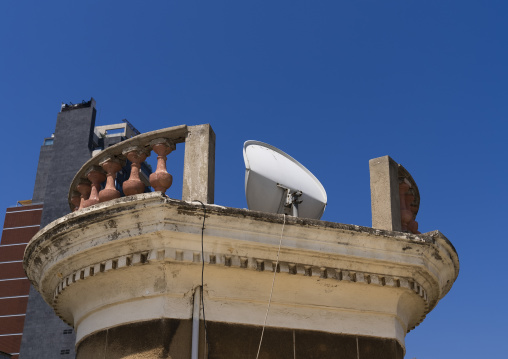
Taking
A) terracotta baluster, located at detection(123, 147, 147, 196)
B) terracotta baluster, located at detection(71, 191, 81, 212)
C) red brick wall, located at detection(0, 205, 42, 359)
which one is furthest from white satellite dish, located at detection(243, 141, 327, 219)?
red brick wall, located at detection(0, 205, 42, 359)

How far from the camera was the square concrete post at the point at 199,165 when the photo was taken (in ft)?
22.5

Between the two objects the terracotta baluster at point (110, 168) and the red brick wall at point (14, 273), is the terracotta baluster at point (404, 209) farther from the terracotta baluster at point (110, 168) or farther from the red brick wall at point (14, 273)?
the red brick wall at point (14, 273)

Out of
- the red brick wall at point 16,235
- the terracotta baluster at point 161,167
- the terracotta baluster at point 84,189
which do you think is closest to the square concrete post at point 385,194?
the terracotta baluster at point 161,167

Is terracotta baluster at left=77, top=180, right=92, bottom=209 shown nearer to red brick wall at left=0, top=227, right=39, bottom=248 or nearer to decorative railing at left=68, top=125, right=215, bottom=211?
decorative railing at left=68, top=125, right=215, bottom=211

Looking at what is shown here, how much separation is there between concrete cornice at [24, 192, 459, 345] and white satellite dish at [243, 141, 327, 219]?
88 centimetres

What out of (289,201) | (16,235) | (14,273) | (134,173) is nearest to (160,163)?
(134,173)

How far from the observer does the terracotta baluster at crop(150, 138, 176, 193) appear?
689 cm

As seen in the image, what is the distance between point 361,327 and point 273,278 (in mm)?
1051

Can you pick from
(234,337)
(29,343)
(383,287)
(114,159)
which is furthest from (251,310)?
(29,343)

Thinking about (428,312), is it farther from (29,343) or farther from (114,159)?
(29,343)

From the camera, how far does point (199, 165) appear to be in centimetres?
696

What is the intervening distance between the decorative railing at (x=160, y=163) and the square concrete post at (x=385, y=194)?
1917 mm

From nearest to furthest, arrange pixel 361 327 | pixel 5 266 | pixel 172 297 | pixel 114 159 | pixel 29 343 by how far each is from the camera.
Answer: pixel 172 297, pixel 361 327, pixel 114 159, pixel 29 343, pixel 5 266

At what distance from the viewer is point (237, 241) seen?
6.53 meters
